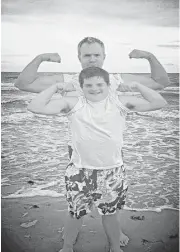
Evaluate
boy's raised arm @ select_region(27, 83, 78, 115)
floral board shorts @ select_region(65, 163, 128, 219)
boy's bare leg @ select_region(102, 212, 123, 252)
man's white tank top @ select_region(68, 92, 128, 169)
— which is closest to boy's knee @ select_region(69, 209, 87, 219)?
floral board shorts @ select_region(65, 163, 128, 219)

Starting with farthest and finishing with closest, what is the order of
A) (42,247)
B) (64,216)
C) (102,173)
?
(64,216) < (42,247) < (102,173)

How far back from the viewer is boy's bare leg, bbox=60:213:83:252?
5.48ft

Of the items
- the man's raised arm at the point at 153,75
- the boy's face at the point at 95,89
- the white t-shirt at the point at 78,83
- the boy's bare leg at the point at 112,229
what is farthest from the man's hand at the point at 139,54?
the boy's bare leg at the point at 112,229

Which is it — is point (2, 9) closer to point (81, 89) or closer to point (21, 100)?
point (21, 100)

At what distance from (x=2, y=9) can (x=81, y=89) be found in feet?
1.97

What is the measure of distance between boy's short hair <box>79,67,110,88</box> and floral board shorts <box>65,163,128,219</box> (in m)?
0.41

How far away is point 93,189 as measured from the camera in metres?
1.63

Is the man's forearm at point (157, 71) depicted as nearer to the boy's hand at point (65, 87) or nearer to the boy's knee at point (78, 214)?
the boy's hand at point (65, 87)

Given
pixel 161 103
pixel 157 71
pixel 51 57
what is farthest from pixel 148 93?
pixel 51 57

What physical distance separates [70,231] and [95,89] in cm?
69

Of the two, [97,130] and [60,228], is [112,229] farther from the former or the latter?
[97,130]

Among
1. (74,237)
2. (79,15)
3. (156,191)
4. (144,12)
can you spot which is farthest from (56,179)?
(144,12)

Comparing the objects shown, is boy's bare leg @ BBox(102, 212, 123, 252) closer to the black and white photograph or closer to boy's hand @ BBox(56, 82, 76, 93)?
the black and white photograph

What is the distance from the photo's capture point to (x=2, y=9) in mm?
1766
